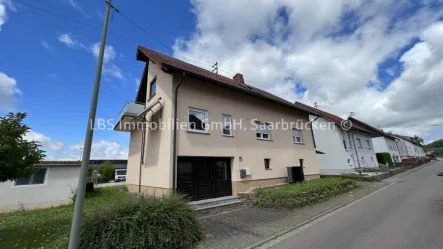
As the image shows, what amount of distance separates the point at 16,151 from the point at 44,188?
9077 millimetres

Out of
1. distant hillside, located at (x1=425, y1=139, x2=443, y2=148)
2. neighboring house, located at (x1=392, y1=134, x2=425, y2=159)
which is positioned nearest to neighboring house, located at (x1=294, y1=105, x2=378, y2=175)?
neighboring house, located at (x1=392, y1=134, x2=425, y2=159)

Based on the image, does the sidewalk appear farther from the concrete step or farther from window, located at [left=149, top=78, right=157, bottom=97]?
window, located at [left=149, top=78, right=157, bottom=97]

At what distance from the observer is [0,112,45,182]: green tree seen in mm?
6551

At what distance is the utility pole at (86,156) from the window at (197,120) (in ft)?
18.9

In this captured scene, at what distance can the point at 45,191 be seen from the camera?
13.7 meters

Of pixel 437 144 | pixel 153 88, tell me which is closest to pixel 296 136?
pixel 153 88

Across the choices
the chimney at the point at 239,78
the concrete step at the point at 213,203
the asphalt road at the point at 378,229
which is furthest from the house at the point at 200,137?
the asphalt road at the point at 378,229

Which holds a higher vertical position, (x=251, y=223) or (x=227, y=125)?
(x=227, y=125)

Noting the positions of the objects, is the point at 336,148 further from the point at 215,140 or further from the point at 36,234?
the point at 36,234

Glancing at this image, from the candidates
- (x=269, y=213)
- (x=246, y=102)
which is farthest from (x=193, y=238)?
(x=246, y=102)

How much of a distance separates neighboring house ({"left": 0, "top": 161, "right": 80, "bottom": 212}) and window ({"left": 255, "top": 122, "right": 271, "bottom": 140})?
42.6 ft

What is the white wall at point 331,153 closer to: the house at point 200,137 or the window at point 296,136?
the window at point 296,136

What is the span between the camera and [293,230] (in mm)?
6539

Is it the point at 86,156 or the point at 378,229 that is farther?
the point at 378,229
